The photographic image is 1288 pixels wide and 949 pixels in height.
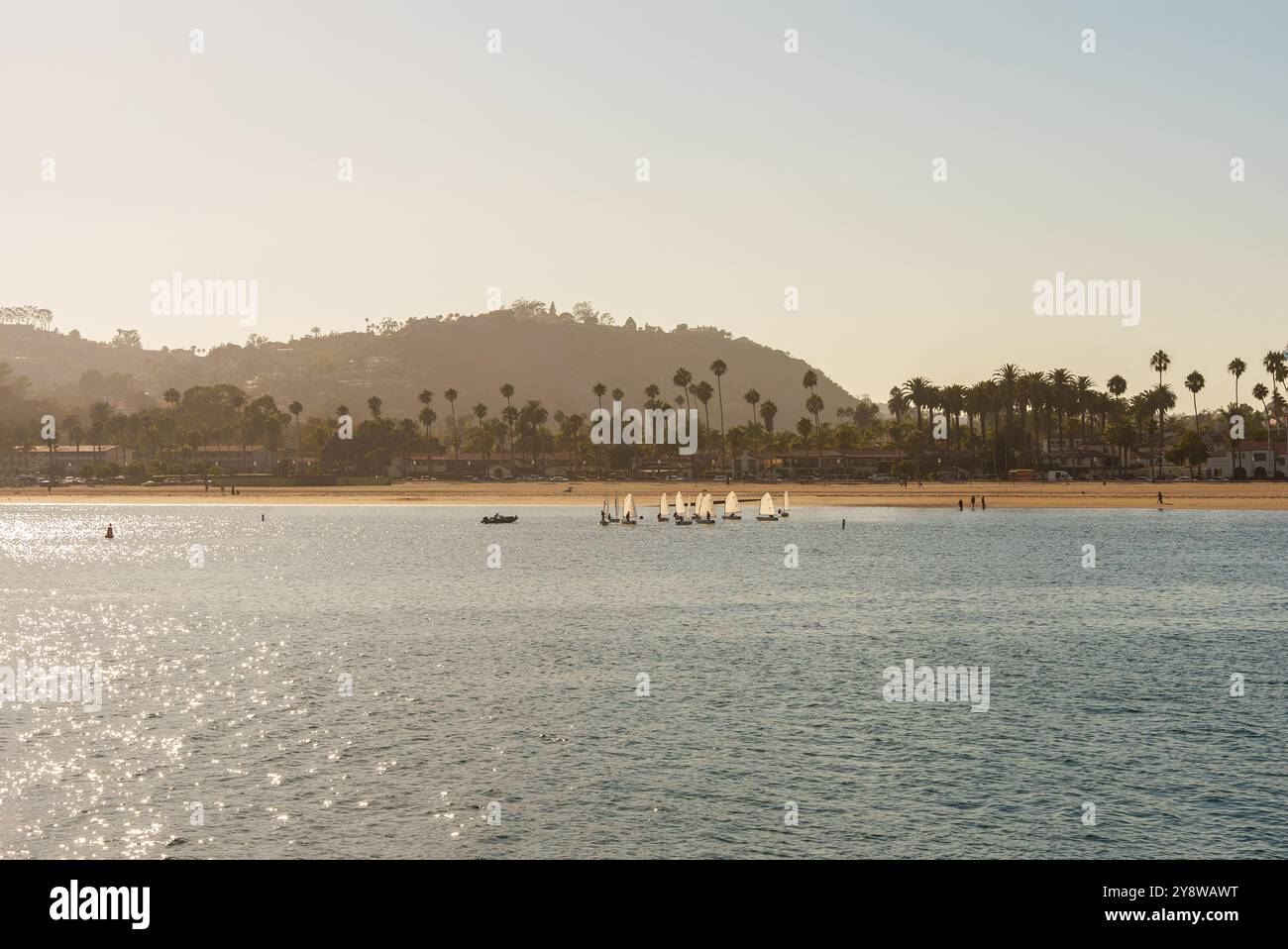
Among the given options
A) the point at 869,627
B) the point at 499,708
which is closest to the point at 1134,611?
the point at 869,627

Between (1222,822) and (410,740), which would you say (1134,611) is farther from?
(410,740)

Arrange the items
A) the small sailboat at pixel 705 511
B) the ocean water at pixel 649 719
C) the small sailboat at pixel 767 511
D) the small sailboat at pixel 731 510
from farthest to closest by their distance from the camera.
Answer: the small sailboat at pixel 731 510 < the small sailboat at pixel 767 511 < the small sailboat at pixel 705 511 < the ocean water at pixel 649 719

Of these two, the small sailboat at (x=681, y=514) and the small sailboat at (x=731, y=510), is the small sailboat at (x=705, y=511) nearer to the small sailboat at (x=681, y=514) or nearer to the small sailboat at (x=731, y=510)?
the small sailboat at (x=681, y=514)

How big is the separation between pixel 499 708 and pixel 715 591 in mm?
41095

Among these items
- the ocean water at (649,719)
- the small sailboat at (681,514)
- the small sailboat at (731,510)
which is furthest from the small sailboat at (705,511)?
the ocean water at (649,719)

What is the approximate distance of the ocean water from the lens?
26.6 metres

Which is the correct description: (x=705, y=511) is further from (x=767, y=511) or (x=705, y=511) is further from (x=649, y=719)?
(x=649, y=719)

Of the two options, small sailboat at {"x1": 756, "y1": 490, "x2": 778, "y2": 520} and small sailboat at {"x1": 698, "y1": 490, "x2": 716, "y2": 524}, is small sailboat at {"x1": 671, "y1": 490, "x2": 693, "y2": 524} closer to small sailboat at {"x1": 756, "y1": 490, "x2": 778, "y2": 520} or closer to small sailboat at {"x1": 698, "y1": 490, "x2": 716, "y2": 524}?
small sailboat at {"x1": 698, "y1": 490, "x2": 716, "y2": 524}

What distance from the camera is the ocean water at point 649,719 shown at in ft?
87.3

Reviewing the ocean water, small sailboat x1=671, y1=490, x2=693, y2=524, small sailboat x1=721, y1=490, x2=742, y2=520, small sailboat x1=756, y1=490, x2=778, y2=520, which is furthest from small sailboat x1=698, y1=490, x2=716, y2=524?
the ocean water

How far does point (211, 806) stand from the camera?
28.4 meters

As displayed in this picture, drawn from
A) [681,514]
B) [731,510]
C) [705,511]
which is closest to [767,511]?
[731,510]

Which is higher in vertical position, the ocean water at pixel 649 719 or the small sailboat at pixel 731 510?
the small sailboat at pixel 731 510

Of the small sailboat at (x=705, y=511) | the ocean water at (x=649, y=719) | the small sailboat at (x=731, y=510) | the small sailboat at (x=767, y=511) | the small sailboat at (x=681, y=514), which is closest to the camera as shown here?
the ocean water at (x=649, y=719)
